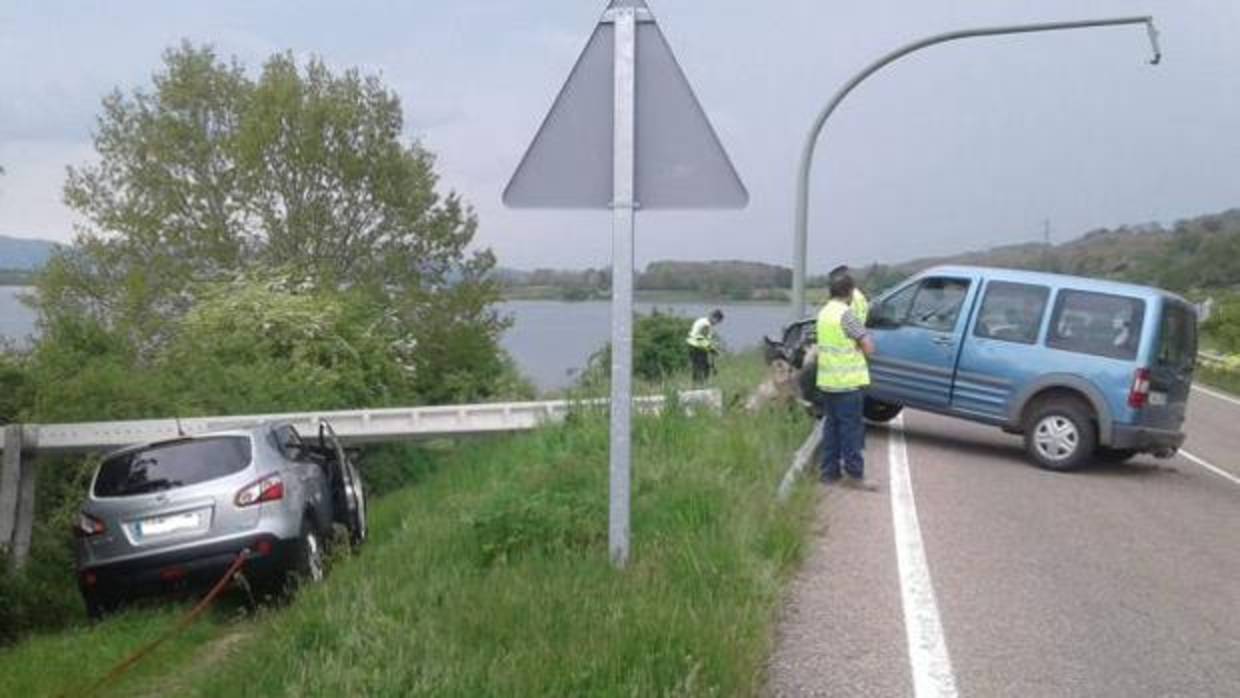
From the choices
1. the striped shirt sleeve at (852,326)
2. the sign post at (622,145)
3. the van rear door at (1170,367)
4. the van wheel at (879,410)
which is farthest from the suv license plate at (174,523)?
the van rear door at (1170,367)

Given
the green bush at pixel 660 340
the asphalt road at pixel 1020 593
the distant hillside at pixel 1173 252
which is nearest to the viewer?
the asphalt road at pixel 1020 593

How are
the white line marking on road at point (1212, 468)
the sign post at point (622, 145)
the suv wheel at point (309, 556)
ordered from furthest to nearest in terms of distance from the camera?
the white line marking on road at point (1212, 468)
the suv wheel at point (309, 556)
the sign post at point (622, 145)

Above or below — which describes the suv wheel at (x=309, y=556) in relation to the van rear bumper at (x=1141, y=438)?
below

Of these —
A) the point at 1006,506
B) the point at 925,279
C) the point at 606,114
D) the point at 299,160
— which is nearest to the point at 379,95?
the point at 299,160

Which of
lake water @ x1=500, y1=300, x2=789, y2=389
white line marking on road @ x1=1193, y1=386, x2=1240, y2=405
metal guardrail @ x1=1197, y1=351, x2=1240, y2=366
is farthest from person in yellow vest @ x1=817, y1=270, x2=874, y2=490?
metal guardrail @ x1=1197, y1=351, x2=1240, y2=366

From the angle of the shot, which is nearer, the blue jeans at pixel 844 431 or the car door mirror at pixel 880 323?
the blue jeans at pixel 844 431

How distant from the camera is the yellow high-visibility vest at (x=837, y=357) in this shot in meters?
10.0

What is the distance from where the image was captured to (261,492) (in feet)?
35.0

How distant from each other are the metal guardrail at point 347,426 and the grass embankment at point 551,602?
782 cm

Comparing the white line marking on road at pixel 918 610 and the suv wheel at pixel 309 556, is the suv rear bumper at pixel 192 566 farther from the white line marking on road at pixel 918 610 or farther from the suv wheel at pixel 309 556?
the white line marking on road at pixel 918 610

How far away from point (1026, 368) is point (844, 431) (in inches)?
145

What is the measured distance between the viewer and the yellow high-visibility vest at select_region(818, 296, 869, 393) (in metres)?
10.0

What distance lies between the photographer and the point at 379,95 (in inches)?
1608

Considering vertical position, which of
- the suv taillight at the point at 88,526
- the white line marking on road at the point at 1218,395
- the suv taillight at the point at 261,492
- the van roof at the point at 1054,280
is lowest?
the white line marking on road at the point at 1218,395
